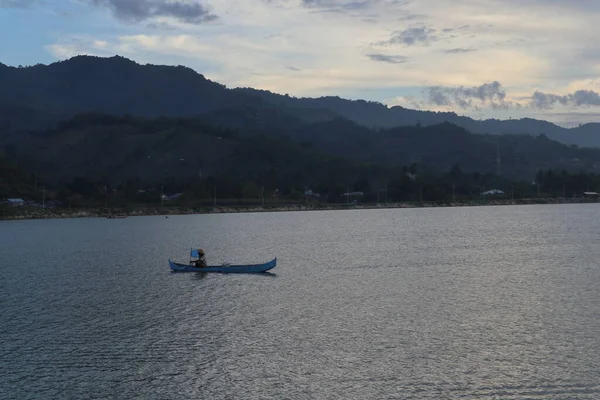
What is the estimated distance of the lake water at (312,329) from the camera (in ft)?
103

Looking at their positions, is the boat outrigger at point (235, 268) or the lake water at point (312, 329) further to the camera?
the boat outrigger at point (235, 268)

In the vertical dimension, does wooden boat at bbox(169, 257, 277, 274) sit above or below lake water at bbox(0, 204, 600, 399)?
above

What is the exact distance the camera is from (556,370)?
32.3 m

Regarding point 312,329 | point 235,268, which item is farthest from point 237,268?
point 312,329

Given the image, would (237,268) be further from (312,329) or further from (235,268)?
(312,329)

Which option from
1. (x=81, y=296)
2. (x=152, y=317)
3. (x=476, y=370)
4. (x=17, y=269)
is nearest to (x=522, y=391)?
(x=476, y=370)

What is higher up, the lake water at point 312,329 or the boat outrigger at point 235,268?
the boat outrigger at point 235,268

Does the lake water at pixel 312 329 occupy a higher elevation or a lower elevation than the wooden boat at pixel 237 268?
lower

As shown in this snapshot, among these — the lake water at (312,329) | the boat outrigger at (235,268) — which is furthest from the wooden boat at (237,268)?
the lake water at (312,329)

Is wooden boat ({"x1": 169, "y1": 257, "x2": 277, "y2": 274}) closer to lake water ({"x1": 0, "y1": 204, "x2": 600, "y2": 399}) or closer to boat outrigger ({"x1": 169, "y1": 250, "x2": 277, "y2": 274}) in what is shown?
boat outrigger ({"x1": 169, "y1": 250, "x2": 277, "y2": 274})

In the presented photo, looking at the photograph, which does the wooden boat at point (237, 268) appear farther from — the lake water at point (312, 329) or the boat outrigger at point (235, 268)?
the lake water at point (312, 329)

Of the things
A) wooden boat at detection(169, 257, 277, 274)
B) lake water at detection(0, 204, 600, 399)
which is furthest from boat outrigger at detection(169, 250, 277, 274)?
lake water at detection(0, 204, 600, 399)

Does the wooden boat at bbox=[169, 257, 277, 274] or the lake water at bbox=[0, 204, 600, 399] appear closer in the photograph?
the lake water at bbox=[0, 204, 600, 399]

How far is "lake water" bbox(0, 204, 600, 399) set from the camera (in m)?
31.4
